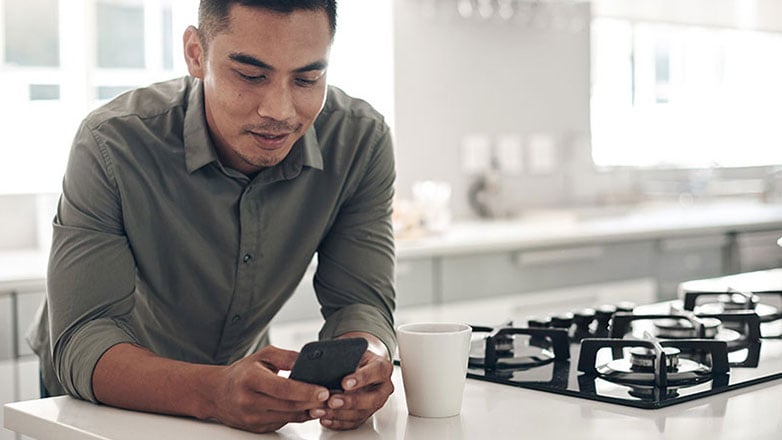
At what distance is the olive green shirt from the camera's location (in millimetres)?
1499

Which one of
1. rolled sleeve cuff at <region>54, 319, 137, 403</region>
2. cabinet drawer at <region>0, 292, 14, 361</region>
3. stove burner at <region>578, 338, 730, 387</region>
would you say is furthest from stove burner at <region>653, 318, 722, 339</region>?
cabinet drawer at <region>0, 292, 14, 361</region>

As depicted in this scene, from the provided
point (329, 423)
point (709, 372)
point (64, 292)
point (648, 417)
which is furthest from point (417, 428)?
point (64, 292)

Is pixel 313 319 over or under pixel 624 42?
under

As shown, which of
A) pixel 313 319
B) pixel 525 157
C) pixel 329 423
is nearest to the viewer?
pixel 329 423

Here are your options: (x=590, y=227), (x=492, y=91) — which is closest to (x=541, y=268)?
(x=590, y=227)

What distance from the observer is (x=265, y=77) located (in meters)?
1.50

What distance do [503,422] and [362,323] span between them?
0.48 metres

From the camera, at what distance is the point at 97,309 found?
1468 mm

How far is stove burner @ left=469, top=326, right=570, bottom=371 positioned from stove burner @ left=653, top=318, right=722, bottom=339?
195 mm

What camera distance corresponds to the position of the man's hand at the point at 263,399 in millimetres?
1169

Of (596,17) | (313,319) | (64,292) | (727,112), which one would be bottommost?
(313,319)

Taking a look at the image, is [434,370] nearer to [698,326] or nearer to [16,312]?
[698,326]

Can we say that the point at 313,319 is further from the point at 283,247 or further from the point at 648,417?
the point at 648,417

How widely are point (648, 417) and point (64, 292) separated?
82cm
